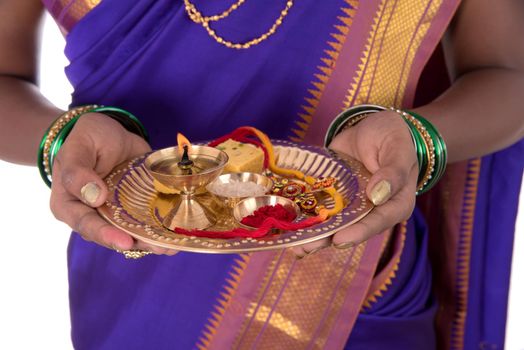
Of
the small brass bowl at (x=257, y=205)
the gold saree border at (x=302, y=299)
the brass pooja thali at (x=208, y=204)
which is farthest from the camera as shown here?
the gold saree border at (x=302, y=299)

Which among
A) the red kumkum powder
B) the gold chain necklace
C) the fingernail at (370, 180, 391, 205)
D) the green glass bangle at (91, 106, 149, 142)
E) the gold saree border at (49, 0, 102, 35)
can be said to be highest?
the gold chain necklace

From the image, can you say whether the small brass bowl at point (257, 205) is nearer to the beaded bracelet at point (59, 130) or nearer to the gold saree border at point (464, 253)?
the beaded bracelet at point (59, 130)

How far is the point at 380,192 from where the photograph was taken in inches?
35.6

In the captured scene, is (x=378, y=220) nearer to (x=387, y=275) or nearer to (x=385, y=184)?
(x=385, y=184)

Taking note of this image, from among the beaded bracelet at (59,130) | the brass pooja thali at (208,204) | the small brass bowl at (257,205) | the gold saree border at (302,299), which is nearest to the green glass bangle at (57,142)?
the beaded bracelet at (59,130)

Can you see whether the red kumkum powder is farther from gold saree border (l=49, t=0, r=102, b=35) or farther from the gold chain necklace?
gold saree border (l=49, t=0, r=102, b=35)

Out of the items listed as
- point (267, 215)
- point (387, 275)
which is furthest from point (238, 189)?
point (387, 275)

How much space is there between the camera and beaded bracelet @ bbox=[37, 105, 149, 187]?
1.10 meters

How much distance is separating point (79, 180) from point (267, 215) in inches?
10.4

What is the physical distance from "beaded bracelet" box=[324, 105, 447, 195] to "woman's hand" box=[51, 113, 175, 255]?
1.26 ft

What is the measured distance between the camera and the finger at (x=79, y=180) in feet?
3.00

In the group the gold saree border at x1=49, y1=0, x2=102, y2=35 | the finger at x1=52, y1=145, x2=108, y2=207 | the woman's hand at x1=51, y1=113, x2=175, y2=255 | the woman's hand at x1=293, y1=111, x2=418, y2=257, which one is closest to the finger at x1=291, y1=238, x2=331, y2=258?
the woman's hand at x1=293, y1=111, x2=418, y2=257

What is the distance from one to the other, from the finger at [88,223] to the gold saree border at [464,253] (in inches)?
31.4

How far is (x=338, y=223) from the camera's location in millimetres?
875
